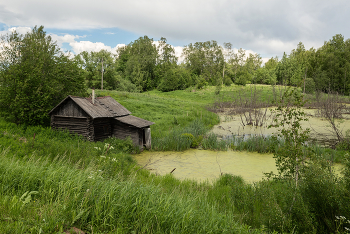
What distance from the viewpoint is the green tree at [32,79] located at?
15773mm

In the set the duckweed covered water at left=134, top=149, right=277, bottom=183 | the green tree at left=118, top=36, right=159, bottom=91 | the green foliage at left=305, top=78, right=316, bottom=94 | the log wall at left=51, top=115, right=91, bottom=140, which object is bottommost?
the duckweed covered water at left=134, top=149, right=277, bottom=183

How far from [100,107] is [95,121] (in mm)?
1492

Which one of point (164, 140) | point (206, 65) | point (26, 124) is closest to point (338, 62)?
point (206, 65)

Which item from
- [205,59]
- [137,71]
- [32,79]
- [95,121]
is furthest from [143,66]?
[95,121]

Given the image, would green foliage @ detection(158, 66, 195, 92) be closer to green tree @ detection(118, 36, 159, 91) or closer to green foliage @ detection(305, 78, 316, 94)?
green tree @ detection(118, 36, 159, 91)

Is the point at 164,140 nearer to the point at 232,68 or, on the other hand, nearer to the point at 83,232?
the point at 83,232

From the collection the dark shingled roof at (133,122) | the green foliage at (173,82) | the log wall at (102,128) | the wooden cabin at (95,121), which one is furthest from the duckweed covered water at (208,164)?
the green foliage at (173,82)

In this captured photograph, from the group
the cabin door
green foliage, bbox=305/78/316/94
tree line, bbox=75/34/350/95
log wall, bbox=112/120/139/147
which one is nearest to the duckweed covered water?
the cabin door

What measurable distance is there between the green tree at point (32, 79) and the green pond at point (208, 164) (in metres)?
8.40

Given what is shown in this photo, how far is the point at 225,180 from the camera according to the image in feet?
31.1

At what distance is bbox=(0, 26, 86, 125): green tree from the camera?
15.8 m

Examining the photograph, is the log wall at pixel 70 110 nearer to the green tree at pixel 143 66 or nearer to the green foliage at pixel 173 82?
the green foliage at pixel 173 82

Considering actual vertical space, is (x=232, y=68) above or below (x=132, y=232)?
above

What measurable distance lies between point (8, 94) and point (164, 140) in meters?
11.2
